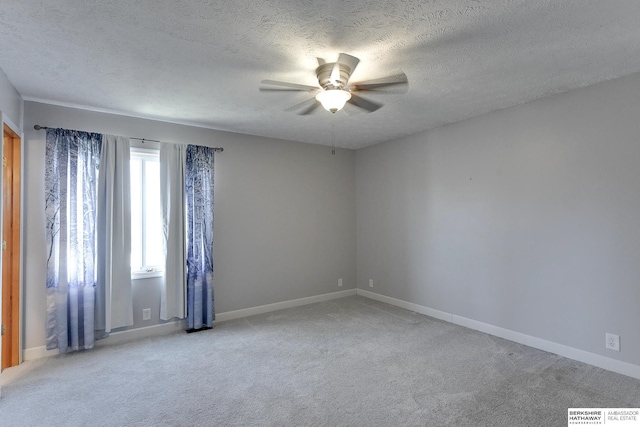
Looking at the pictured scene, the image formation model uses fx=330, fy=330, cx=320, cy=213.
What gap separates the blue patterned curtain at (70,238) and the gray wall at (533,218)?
12.5 ft

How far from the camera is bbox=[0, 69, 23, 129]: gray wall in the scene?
263cm

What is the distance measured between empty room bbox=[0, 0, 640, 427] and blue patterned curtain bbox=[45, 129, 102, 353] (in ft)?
0.07

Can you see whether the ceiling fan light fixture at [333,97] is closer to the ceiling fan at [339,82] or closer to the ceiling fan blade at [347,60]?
the ceiling fan at [339,82]

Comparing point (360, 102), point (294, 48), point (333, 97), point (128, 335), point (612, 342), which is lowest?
point (128, 335)

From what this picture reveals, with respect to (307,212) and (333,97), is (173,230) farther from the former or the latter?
(333,97)

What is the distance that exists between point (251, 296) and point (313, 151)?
237 centimetres

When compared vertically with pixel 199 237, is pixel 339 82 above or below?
above

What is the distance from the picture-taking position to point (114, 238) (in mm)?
3543

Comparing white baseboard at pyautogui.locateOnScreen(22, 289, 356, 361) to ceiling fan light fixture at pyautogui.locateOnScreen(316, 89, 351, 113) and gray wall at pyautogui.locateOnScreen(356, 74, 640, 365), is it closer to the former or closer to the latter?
gray wall at pyautogui.locateOnScreen(356, 74, 640, 365)

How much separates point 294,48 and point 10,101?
2.56 m

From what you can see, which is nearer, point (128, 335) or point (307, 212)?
point (128, 335)

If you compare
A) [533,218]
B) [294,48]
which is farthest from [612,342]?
[294,48]

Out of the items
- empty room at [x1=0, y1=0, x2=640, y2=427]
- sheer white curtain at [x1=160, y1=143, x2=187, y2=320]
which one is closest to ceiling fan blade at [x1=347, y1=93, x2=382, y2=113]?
empty room at [x1=0, y1=0, x2=640, y2=427]

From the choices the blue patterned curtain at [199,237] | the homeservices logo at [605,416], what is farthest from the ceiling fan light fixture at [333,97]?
the homeservices logo at [605,416]
